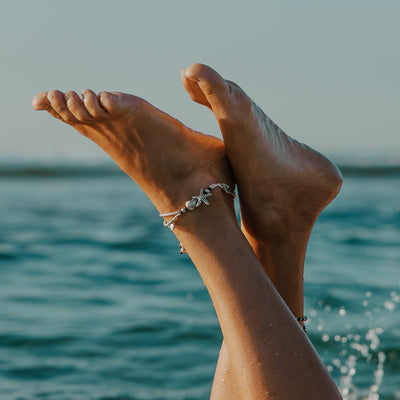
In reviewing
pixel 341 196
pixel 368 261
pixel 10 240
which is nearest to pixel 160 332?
pixel 368 261

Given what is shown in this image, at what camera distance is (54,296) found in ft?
10.4

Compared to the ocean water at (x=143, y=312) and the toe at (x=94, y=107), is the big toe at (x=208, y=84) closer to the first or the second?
the toe at (x=94, y=107)

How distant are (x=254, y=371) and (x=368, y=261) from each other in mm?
3003

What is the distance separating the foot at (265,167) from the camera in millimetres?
1390

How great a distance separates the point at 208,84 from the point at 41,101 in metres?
0.36

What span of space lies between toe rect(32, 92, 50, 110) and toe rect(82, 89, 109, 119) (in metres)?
0.11

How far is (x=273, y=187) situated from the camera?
151cm

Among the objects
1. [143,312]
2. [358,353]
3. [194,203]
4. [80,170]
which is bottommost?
[358,353]

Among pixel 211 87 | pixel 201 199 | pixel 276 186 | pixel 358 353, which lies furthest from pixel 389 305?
pixel 211 87

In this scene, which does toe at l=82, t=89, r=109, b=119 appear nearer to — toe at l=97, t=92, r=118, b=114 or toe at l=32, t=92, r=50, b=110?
toe at l=97, t=92, r=118, b=114

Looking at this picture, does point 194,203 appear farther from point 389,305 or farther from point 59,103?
point 389,305

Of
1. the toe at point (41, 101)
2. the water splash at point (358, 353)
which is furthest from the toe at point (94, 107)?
the water splash at point (358, 353)

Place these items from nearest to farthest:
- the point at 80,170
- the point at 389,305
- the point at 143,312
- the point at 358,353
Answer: the point at 358,353, the point at 143,312, the point at 389,305, the point at 80,170

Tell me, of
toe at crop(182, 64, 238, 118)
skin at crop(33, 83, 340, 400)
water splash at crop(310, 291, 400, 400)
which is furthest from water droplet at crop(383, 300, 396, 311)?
toe at crop(182, 64, 238, 118)
